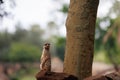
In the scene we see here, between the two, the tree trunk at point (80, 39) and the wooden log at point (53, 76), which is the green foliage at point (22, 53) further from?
the wooden log at point (53, 76)

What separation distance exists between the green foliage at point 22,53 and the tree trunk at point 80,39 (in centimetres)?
3330

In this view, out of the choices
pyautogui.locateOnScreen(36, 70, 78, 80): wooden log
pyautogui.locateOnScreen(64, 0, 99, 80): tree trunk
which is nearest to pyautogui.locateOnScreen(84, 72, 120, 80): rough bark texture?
pyautogui.locateOnScreen(36, 70, 78, 80): wooden log

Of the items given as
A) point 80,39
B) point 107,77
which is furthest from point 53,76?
point 80,39

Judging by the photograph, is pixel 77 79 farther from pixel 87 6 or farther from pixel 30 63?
pixel 30 63

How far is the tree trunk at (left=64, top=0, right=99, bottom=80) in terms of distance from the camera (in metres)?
6.15

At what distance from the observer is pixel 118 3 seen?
19.2m

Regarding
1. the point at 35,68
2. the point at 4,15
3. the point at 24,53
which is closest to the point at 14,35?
the point at 24,53

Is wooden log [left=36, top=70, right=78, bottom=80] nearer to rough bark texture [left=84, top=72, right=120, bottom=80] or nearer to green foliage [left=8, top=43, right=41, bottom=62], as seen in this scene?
Result: rough bark texture [left=84, top=72, right=120, bottom=80]

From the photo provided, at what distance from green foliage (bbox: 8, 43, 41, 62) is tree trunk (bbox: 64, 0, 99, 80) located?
109ft

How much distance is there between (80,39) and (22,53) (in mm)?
34791

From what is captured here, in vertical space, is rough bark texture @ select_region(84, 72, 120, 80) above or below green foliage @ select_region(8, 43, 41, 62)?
above

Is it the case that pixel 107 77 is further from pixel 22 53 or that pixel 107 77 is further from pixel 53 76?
pixel 22 53

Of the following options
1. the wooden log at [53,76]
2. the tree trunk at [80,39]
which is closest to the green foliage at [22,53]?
the tree trunk at [80,39]

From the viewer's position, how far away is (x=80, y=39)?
6211 millimetres
